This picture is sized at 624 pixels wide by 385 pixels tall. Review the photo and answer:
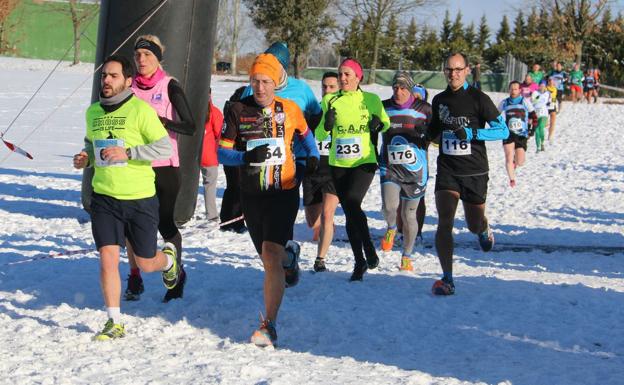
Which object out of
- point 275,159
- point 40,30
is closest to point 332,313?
point 275,159

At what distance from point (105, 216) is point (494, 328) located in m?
2.58

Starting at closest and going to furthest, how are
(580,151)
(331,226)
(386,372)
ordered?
(386,372)
(331,226)
(580,151)

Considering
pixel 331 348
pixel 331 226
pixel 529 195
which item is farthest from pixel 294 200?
pixel 529 195

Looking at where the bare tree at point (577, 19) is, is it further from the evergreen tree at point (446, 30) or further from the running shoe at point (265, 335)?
the running shoe at point (265, 335)

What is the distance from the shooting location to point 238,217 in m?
10.7

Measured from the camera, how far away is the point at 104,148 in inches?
224

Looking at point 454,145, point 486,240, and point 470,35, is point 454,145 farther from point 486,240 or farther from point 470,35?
point 470,35

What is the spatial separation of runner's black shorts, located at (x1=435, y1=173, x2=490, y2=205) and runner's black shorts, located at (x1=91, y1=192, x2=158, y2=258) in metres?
2.59

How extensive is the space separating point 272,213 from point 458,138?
2.33 metres

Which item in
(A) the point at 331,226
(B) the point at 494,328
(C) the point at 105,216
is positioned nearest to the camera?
(C) the point at 105,216

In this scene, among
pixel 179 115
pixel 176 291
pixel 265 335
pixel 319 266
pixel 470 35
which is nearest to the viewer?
pixel 265 335

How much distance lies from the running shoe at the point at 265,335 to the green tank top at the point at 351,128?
8.11 ft

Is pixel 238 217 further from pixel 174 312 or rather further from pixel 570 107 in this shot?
pixel 570 107

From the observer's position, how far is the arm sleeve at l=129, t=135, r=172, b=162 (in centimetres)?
567
